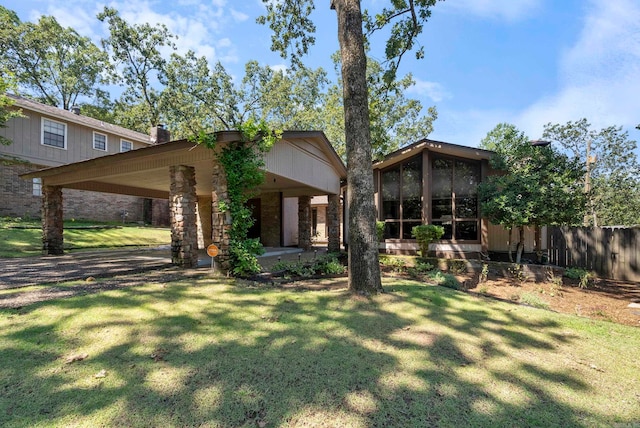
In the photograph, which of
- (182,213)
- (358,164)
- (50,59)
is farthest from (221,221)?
(50,59)

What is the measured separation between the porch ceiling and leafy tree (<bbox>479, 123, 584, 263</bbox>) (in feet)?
18.6

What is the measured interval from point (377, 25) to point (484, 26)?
4681 millimetres

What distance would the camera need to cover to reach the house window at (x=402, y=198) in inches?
453

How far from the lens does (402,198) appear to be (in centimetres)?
1177

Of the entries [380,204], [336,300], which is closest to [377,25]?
[380,204]

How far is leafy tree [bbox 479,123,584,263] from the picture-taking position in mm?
8352

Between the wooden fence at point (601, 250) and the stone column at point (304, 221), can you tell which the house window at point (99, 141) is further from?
the wooden fence at point (601, 250)

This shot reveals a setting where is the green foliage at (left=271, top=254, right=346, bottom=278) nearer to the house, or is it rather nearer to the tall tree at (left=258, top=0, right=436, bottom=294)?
the tall tree at (left=258, top=0, right=436, bottom=294)

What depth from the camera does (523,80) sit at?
16094 mm

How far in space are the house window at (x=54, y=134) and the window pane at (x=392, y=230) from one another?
18.4 metres

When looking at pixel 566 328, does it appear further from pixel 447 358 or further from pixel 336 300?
pixel 336 300

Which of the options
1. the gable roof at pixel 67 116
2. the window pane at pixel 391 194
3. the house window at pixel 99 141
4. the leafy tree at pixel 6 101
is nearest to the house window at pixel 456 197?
the window pane at pixel 391 194

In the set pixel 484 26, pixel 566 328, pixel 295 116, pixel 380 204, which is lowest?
pixel 566 328

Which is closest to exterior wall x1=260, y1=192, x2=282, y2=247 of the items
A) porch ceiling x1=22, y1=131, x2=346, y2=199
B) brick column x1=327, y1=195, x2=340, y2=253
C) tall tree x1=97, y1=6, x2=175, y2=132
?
porch ceiling x1=22, y1=131, x2=346, y2=199
